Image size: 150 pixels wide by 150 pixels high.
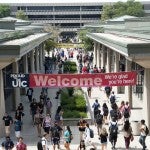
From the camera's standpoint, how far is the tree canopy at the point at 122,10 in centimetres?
10962

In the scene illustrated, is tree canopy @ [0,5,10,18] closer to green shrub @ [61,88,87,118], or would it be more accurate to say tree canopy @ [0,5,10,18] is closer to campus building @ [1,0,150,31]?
campus building @ [1,0,150,31]

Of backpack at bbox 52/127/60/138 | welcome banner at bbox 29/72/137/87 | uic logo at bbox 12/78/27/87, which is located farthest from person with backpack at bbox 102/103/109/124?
backpack at bbox 52/127/60/138

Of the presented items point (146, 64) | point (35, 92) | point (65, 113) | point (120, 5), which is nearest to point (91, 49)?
point (35, 92)

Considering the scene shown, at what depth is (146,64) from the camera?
2017 centimetres

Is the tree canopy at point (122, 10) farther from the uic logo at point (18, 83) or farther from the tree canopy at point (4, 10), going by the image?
the uic logo at point (18, 83)

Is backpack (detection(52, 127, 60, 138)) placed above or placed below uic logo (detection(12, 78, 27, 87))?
below

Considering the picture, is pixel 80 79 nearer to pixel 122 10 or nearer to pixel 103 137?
pixel 103 137

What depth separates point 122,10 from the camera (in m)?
114

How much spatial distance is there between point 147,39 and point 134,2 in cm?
9976

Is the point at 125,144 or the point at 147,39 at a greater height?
the point at 147,39

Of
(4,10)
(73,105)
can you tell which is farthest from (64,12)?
(73,105)

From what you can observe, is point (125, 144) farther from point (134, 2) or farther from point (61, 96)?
point (134, 2)

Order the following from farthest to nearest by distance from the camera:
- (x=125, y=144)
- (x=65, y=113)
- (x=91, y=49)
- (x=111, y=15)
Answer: (x=111, y=15)
(x=91, y=49)
(x=65, y=113)
(x=125, y=144)

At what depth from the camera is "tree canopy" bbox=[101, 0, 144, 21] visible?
360ft
